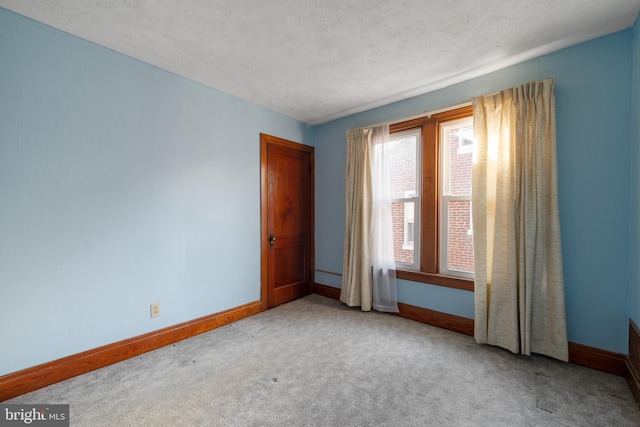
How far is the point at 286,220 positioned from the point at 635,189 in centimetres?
328

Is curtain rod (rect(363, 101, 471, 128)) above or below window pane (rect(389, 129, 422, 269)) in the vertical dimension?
above

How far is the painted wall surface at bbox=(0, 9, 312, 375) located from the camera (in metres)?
1.88

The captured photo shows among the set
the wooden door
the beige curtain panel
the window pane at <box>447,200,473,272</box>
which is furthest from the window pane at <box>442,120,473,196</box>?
the wooden door

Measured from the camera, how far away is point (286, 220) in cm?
385

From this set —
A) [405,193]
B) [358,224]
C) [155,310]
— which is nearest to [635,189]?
Result: [405,193]

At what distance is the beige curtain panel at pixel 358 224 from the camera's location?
11.2 feet

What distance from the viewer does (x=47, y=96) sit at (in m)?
1.99

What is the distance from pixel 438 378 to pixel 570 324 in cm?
121

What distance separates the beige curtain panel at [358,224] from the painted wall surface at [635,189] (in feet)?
7.09

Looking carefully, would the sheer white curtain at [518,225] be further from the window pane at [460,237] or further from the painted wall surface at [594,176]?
the window pane at [460,237]

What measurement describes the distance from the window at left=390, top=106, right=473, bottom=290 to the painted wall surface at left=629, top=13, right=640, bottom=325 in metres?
1.07

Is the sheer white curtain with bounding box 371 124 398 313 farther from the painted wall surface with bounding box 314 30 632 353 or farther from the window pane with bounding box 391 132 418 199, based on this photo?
the painted wall surface with bounding box 314 30 632 353

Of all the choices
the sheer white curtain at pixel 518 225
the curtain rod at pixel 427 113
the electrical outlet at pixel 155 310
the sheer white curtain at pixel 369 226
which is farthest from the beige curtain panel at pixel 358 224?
the electrical outlet at pixel 155 310

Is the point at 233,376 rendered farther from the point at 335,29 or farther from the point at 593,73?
the point at 593,73
